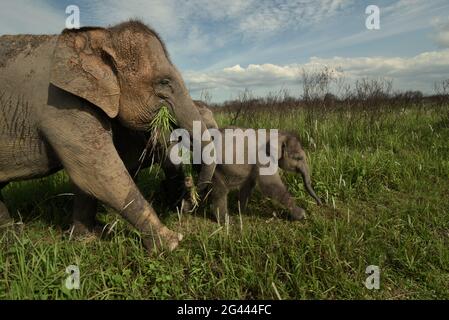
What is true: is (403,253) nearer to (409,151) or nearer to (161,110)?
(161,110)

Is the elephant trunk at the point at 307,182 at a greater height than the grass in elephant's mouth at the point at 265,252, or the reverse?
the elephant trunk at the point at 307,182

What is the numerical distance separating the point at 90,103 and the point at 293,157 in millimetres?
2510

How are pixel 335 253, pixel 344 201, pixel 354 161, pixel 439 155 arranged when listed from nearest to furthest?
pixel 335 253
pixel 344 201
pixel 354 161
pixel 439 155

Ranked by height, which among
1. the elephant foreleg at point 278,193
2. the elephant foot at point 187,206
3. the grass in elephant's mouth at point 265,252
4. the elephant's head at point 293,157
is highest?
the elephant's head at point 293,157

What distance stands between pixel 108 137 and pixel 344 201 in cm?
291

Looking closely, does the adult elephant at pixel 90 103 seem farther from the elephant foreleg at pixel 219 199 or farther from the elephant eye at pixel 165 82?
the elephant foreleg at pixel 219 199

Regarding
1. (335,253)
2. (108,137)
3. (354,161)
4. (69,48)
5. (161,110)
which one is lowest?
(335,253)

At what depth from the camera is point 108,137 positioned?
3443mm

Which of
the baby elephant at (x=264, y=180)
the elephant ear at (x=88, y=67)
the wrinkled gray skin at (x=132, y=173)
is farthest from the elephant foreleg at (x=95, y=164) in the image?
the baby elephant at (x=264, y=180)

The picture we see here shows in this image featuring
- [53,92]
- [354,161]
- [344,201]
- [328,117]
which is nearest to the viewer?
[53,92]

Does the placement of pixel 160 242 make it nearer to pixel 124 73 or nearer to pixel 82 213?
pixel 82 213

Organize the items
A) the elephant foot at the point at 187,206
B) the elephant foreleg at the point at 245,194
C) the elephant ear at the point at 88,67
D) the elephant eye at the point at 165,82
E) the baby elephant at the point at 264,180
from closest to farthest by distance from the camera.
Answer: the elephant ear at the point at 88,67 → the elephant eye at the point at 165,82 → the baby elephant at the point at 264,180 → the elephant foot at the point at 187,206 → the elephant foreleg at the point at 245,194

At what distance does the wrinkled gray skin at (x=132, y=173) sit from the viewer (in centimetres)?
405

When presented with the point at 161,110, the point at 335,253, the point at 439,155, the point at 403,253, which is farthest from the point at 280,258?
the point at 439,155
